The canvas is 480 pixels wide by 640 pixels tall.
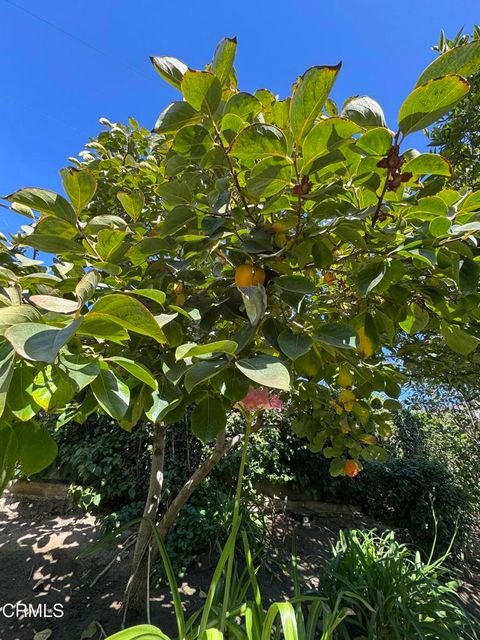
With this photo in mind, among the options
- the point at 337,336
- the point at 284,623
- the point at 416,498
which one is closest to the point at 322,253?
the point at 337,336

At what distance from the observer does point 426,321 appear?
0.93 meters

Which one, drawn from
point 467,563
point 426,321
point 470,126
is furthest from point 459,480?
point 426,321

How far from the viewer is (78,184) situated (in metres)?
0.72

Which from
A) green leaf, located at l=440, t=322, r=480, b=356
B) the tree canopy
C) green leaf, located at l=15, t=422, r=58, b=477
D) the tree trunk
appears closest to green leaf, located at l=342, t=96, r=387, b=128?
the tree canopy

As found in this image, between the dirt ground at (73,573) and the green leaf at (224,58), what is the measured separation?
2.28 m

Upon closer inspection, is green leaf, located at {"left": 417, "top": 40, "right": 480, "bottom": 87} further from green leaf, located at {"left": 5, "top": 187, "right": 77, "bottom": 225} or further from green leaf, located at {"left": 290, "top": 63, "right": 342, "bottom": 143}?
green leaf, located at {"left": 5, "top": 187, "right": 77, "bottom": 225}

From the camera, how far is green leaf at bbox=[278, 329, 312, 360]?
0.61 metres

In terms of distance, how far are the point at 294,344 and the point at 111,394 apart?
32 cm

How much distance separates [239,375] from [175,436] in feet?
13.0

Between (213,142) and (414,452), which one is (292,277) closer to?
(213,142)

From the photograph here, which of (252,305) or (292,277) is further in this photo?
(292,277)

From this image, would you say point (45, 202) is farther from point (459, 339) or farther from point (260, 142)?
point (459, 339)

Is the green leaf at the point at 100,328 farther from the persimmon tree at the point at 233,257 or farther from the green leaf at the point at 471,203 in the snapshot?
the green leaf at the point at 471,203

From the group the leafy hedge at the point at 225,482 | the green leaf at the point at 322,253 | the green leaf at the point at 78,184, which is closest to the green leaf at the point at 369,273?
the green leaf at the point at 322,253
